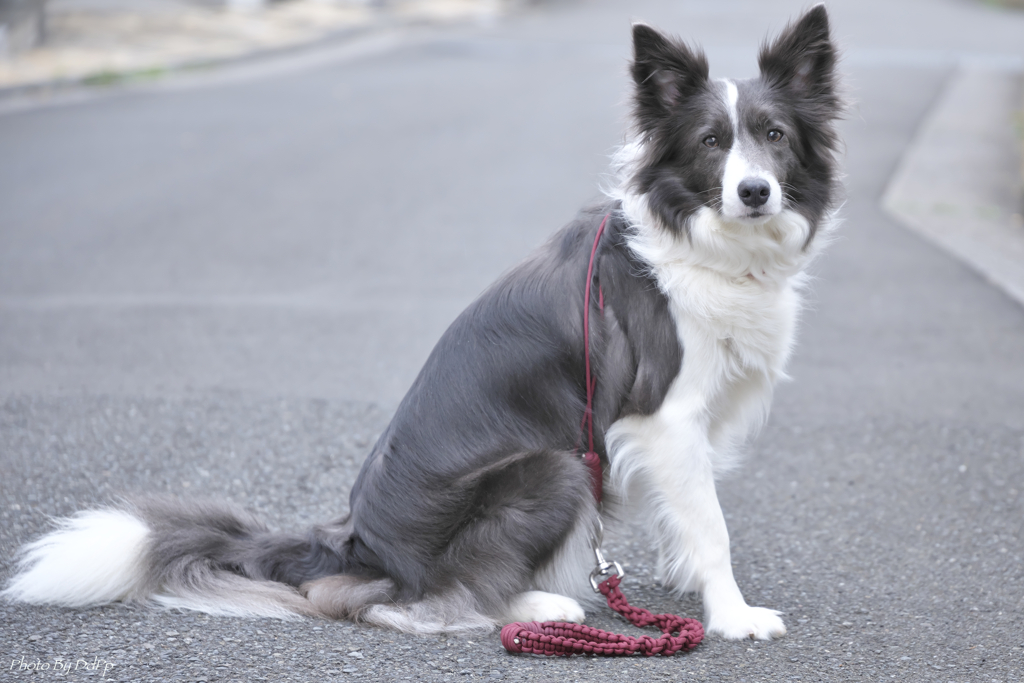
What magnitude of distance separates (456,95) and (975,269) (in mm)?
8881

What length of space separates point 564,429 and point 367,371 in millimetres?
2822

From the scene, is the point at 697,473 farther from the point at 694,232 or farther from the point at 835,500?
the point at 835,500

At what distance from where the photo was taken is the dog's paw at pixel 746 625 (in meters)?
3.39

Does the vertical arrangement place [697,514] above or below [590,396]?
below

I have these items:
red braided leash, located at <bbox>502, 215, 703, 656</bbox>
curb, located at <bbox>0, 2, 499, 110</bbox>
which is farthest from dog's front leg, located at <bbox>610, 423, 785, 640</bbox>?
curb, located at <bbox>0, 2, 499, 110</bbox>

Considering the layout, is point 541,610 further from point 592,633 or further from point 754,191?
point 754,191

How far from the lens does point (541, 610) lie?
3.40 m

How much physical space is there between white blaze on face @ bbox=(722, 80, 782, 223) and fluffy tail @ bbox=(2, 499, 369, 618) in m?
1.79

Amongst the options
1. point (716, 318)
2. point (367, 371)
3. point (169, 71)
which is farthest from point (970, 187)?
point (169, 71)

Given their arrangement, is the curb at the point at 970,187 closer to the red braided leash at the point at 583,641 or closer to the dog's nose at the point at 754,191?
the dog's nose at the point at 754,191

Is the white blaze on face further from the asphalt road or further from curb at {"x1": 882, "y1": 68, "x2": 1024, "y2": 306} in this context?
curb at {"x1": 882, "y1": 68, "x2": 1024, "y2": 306}

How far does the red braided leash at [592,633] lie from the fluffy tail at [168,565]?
729mm

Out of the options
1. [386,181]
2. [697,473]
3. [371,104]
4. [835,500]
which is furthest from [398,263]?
[371,104]

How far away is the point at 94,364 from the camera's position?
595cm
